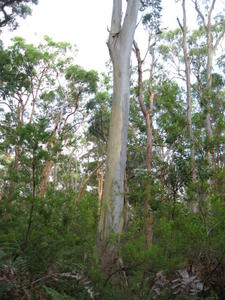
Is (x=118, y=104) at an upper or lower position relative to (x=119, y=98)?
lower

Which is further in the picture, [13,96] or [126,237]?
[13,96]

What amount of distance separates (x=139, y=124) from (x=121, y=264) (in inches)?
408

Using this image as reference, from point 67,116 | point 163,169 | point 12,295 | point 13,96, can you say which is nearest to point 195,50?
point 67,116

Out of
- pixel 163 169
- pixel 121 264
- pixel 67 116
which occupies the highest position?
pixel 67 116

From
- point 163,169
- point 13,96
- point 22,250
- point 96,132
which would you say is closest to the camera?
point 22,250

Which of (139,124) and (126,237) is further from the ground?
(139,124)

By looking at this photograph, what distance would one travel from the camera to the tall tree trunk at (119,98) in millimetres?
4480

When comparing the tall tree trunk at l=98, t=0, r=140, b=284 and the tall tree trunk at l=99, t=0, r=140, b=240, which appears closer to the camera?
the tall tree trunk at l=98, t=0, r=140, b=284

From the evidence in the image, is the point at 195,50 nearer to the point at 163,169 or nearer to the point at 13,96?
the point at 13,96

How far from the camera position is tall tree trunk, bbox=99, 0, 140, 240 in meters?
4.48

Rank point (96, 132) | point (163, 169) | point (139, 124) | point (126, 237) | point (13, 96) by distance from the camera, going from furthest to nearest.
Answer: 1. point (96, 132)
2. point (13, 96)
3. point (139, 124)
4. point (163, 169)
5. point (126, 237)

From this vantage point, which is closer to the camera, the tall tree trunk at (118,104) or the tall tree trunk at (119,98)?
the tall tree trunk at (118,104)

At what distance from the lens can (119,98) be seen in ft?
16.9

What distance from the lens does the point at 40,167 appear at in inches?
91.2
